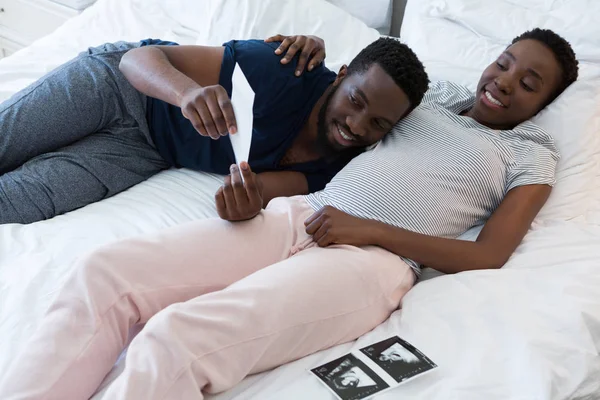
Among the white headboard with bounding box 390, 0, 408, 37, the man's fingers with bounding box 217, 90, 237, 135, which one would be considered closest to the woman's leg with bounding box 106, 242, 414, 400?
the man's fingers with bounding box 217, 90, 237, 135

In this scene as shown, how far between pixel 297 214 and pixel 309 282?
0.23m

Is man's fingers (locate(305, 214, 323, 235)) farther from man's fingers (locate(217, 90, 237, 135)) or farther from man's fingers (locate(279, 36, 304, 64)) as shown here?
man's fingers (locate(279, 36, 304, 64))

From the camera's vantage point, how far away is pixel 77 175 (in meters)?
1.38

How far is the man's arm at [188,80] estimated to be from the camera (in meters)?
1.08

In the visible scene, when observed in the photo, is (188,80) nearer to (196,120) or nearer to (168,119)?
(196,120)

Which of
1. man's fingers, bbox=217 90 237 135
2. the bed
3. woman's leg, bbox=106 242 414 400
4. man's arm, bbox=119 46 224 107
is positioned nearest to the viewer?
woman's leg, bbox=106 242 414 400

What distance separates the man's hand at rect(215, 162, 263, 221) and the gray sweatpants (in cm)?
43

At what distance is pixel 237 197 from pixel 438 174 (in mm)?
450

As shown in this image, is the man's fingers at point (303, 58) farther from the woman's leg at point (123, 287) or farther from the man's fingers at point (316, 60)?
the woman's leg at point (123, 287)

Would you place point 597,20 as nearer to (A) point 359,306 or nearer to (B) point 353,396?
(A) point 359,306

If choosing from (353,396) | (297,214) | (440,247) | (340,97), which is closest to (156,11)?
(340,97)

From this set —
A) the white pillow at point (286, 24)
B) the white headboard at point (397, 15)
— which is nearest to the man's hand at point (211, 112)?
the white pillow at point (286, 24)

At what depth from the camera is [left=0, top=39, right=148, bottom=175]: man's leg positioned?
1348 millimetres

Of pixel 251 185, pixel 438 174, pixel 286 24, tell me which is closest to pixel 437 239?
pixel 438 174
